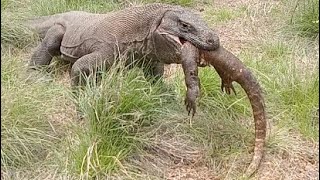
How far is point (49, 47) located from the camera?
15.5ft

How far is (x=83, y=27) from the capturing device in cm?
445

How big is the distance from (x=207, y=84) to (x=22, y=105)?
111 centimetres

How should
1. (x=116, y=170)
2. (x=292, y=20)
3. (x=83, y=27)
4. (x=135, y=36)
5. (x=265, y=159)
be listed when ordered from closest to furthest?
(x=116, y=170) → (x=265, y=159) → (x=135, y=36) → (x=83, y=27) → (x=292, y=20)

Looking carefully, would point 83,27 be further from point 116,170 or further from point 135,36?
point 116,170

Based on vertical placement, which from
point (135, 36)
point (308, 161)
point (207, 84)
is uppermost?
point (135, 36)

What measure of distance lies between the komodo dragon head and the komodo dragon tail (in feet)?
0.20

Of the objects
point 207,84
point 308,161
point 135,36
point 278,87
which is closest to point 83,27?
point 135,36

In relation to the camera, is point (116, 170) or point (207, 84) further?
point (207, 84)

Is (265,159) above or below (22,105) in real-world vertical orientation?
below

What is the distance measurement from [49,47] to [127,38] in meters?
0.92

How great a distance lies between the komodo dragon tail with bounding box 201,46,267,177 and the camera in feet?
11.6

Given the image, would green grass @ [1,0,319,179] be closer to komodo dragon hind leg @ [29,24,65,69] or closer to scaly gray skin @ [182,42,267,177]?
scaly gray skin @ [182,42,267,177]

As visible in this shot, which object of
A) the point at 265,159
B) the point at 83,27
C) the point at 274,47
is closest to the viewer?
the point at 265,159

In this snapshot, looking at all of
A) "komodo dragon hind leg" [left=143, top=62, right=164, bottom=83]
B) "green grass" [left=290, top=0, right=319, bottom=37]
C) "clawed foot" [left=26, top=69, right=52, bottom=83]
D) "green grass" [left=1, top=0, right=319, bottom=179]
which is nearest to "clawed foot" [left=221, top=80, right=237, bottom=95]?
"green grass" [left=1, top=0, right=319, bottom=179]
